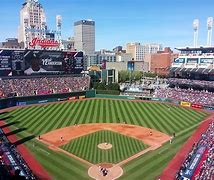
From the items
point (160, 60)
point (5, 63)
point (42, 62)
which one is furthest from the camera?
point (160, 60)

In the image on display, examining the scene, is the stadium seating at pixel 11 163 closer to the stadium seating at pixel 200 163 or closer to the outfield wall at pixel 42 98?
the stadium seating at pixel 200 163

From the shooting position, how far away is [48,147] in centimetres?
3578

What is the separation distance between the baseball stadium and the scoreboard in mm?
687

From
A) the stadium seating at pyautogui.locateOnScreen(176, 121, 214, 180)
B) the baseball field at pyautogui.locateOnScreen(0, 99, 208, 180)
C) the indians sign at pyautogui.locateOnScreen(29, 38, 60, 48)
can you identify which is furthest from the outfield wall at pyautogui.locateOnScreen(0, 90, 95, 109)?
the stadium seating at pyautogui.locateOnScreen(176, 121, 214, 180)

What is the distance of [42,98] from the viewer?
2694 inches

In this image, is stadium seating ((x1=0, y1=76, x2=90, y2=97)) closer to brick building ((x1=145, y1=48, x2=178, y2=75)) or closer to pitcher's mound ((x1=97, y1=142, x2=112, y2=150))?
pitcher's mound ((x1=97, y1=142, x2=112, y2=150))

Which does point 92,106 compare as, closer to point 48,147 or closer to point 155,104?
point 155,104

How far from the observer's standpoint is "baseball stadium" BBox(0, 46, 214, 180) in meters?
A: 28.9

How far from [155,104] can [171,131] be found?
2422 centimetres

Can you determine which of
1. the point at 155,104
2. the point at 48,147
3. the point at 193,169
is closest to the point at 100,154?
the point at 48,147

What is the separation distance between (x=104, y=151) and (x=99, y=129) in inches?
393

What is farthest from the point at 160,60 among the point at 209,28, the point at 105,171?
the point at 105,171

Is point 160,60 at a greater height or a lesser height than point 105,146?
greater

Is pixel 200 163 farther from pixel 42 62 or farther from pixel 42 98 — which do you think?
pixel 42 62
